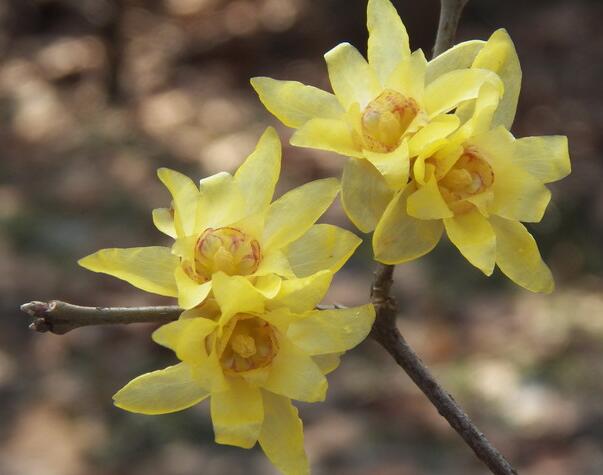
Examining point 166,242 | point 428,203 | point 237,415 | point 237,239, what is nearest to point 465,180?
point 428,203

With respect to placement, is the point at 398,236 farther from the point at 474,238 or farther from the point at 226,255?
the point at 226,255

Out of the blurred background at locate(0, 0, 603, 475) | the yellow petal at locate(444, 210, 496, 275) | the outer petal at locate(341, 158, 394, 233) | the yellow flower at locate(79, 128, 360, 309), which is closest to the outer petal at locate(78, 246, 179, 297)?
the yellow flower at locate(79, 128, 360, 309)

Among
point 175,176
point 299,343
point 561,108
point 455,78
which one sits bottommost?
point 561,108

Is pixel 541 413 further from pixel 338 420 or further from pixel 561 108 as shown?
pixel 561 108

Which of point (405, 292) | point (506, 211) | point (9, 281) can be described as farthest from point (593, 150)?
point (506, 211)

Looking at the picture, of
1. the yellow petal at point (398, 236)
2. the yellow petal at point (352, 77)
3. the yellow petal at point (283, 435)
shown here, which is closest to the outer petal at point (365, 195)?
the yellow petal at point (398, 236)

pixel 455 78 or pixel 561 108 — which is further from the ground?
pixel 455 78

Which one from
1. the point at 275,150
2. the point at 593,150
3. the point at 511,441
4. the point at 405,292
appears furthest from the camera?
the point at 593,150

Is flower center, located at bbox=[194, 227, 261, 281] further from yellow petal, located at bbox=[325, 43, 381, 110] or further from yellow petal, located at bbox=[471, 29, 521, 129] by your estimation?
yellow petal, located at bbox=[471, 29, 521, 129]

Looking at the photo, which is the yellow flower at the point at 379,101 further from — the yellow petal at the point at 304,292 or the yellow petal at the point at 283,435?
the yellow petal at the point at 283,435
